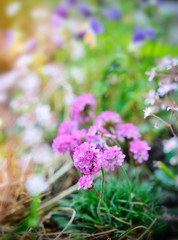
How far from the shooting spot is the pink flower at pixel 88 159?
505mm

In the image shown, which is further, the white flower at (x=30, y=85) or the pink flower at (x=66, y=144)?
the white flower at (x=30, y=85)

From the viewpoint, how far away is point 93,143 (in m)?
0.56

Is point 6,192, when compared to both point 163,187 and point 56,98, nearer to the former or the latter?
point 163,187

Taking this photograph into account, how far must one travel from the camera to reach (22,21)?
2.18 metres

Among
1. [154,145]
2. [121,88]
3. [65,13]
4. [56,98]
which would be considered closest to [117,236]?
[154,145]

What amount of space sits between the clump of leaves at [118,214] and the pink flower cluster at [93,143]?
0.13m

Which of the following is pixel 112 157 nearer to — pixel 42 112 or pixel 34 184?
pixel 34 184

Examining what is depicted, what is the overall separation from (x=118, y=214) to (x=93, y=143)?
0.86ft

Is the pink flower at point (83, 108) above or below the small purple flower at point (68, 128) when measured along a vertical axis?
above

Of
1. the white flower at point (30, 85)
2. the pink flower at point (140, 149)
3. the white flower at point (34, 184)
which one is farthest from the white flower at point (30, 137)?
the pink flower at point (140, 149)

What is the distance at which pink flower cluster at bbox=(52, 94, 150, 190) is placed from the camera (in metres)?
0.51

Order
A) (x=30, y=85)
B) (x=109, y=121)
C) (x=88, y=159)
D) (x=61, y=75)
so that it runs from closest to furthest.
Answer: (x=88, y=159)
(x=109, y=121)
(x=30, y=85)
(x=61, y=75)

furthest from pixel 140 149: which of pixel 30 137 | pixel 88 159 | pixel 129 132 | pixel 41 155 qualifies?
pixel 30 137

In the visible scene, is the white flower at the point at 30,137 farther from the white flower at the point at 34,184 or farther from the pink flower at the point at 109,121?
the pink flower at the point at 109,121
